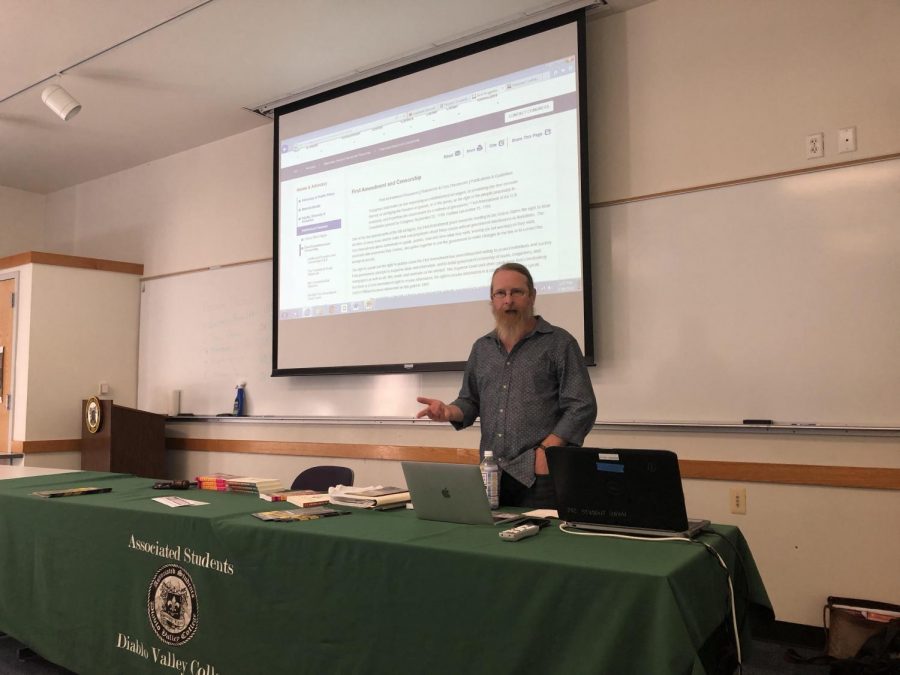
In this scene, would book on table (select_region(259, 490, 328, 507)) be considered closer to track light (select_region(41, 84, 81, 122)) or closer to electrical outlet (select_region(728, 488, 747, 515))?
electrical outlet (select_region(728, 488, 747, 515))

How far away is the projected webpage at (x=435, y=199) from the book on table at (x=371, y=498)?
1.66 m

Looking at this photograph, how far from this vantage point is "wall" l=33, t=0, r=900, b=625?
118 inches

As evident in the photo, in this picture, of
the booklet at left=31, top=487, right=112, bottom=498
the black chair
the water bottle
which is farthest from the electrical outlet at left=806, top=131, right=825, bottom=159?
the water bottle

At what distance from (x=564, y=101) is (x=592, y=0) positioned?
1.65ft

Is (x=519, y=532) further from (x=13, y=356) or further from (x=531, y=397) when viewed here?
(x=13, y=356)

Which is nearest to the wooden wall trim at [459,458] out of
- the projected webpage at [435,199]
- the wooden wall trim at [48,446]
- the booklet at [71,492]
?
the wooden wall trim at [48,446]

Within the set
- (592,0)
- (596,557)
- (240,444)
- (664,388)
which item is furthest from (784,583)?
(240,444)

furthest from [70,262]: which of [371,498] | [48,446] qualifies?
[371,498]

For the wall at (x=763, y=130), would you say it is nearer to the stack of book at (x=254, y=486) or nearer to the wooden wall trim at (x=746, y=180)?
the wooden wall trim at (x=746, y=180)

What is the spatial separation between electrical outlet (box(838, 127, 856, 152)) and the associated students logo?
3.07 meters

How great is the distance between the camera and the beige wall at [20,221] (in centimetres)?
668

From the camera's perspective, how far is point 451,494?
194 cm

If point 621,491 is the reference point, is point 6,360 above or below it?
above

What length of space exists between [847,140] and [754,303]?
0.79m
